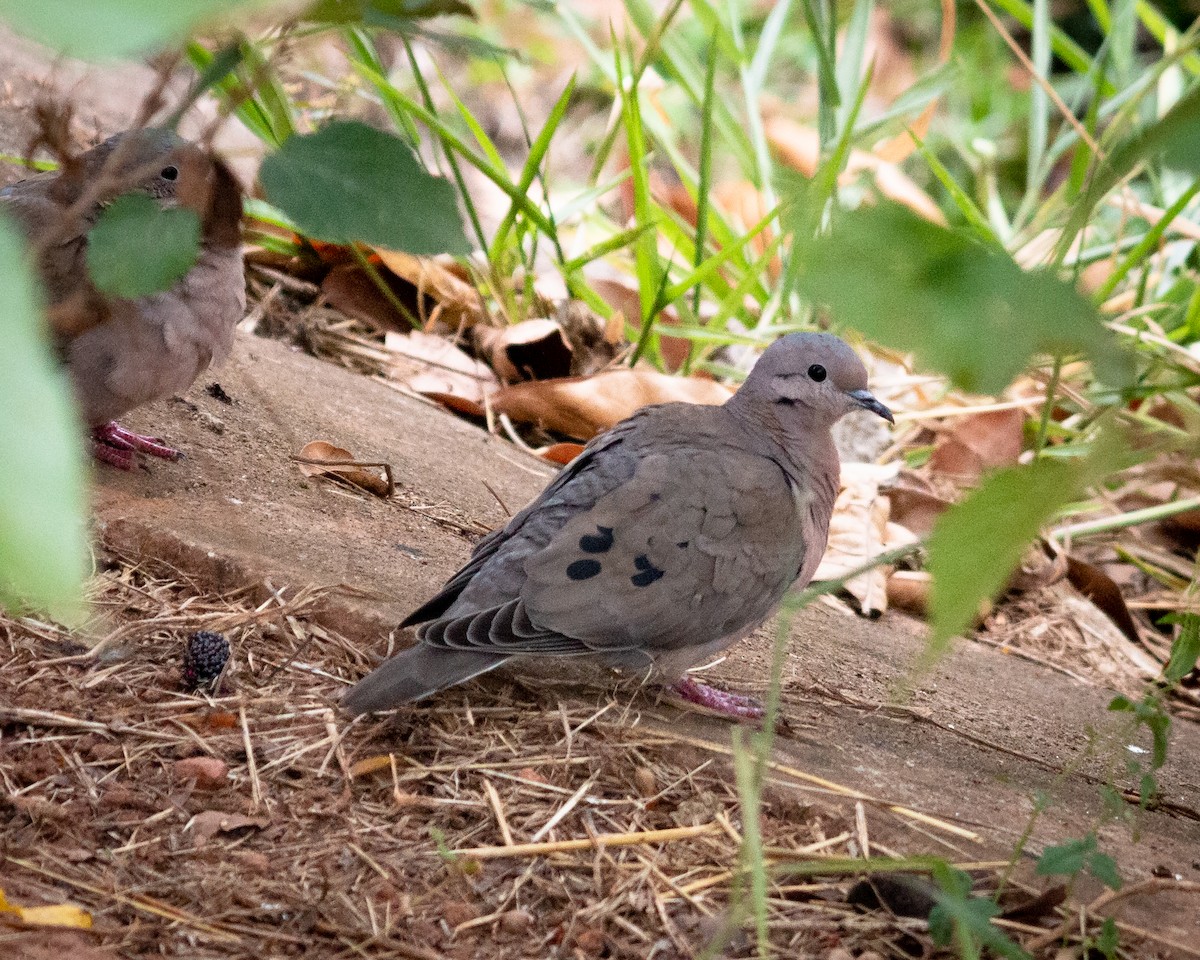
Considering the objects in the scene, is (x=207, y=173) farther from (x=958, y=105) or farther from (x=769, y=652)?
(x=958, y=105)

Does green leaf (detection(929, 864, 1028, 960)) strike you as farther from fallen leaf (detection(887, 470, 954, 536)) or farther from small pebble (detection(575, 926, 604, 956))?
fallen leaf (detection(887, 470, 954, 536))

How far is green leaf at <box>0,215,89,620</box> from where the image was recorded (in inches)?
21.5

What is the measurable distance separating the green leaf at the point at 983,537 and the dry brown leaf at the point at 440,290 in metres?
2.85

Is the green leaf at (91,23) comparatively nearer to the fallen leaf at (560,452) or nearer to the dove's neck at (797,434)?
the dove's neck at (797,434)

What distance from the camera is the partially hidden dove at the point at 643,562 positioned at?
2.11m

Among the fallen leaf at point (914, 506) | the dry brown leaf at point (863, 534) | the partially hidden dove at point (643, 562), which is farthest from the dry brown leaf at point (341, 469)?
the fallen leaf at point (914, 506)

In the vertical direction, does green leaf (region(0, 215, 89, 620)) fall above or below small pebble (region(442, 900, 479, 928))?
above

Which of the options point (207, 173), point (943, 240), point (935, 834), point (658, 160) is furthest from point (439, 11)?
point (658, 160)

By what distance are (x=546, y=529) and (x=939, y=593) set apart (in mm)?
1444

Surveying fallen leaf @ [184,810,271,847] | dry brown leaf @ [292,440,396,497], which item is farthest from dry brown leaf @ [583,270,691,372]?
fallen leaf @ [184,810,271,847]

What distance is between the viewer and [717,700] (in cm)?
233

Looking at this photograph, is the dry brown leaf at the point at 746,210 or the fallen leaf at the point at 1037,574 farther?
the dry brown leaf at the point at 746,210

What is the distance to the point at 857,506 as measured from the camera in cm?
332

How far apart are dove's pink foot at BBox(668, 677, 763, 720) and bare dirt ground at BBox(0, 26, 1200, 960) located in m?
0.07
